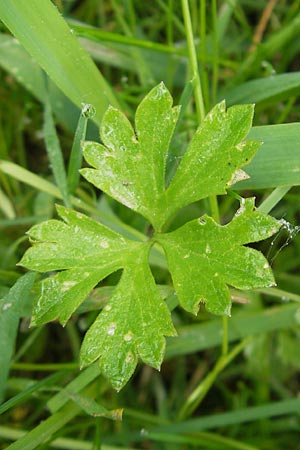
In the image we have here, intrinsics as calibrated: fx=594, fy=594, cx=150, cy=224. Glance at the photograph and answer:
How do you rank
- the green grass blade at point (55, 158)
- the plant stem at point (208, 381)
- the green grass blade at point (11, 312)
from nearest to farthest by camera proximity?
the green grass blade at point (11, 312) → the green grass blade at point (55, 158) → the plant stem at point (208, 381)

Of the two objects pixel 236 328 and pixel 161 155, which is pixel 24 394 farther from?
pixel 236 328

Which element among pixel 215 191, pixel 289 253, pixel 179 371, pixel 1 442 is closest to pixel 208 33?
pixel 289 253

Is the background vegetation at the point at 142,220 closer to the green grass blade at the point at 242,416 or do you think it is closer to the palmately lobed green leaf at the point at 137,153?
the green grass blade at the point at 242,416

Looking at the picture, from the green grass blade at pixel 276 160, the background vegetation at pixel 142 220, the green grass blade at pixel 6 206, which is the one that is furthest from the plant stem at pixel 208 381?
the green grass blade at pixel 6 206

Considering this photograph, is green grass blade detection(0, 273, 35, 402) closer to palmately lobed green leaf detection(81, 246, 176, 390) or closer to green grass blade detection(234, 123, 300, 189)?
palmately lobed green leaf detection(81, 246, 176, 390)

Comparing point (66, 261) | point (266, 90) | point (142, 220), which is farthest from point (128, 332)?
point (266, 90)

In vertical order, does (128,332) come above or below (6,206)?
below

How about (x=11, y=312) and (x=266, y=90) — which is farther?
(x=266, y=90)
